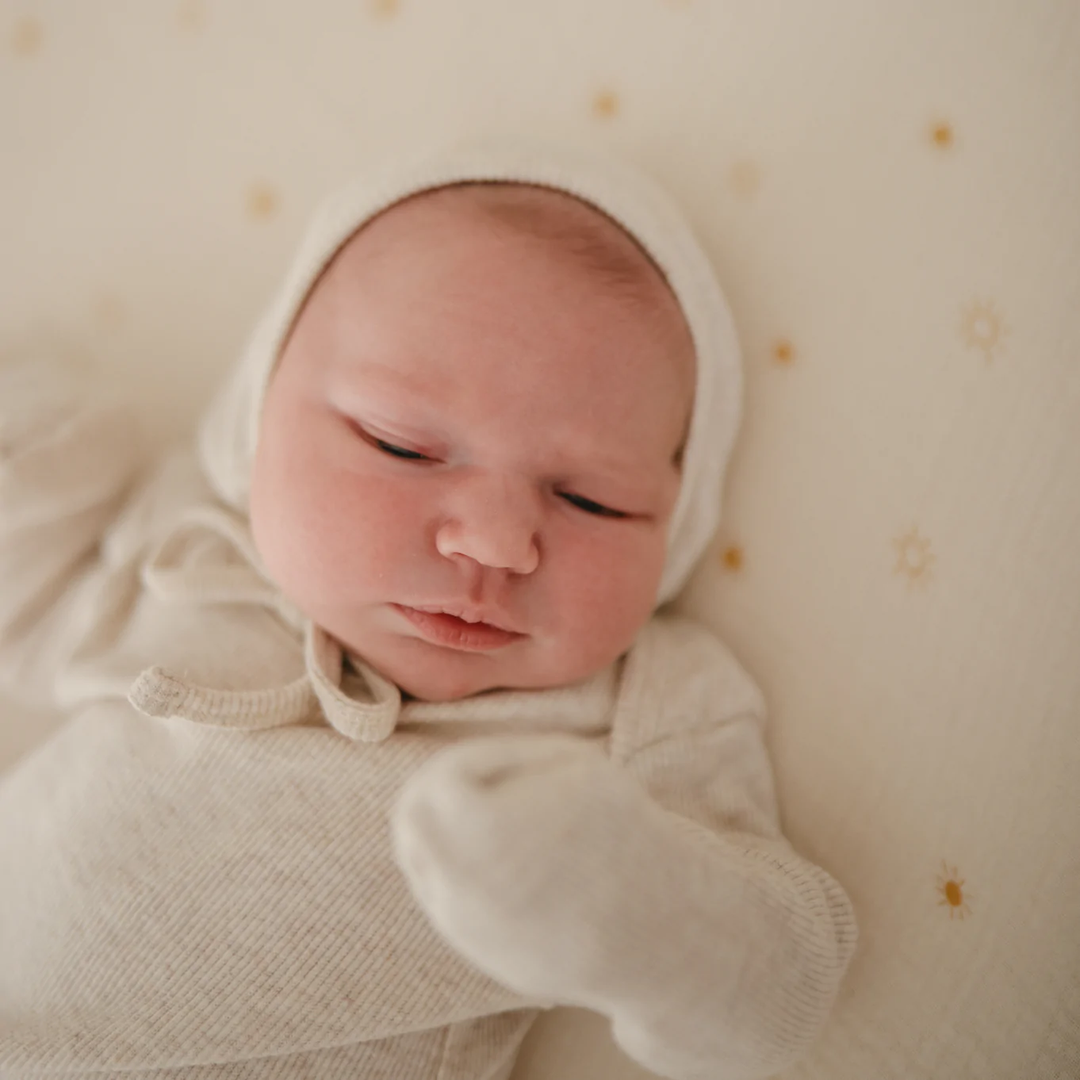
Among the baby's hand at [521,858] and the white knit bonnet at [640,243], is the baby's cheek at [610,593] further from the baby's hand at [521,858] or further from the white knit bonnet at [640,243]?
the baby's hand at [521,858]

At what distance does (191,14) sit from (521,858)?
1271mm

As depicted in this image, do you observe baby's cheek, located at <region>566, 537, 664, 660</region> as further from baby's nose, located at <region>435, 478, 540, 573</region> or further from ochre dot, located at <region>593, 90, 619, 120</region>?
ochre dot, located at <region>593, 90, 619, 120</region>

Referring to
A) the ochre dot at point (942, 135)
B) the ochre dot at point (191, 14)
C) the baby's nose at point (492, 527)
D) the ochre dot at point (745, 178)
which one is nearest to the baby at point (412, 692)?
the baby's nose at point (492, 527)

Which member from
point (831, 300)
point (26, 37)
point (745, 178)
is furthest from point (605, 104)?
point (26, 37)

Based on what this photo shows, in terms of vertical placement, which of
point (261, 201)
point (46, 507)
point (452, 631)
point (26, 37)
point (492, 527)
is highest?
point (26, 37)

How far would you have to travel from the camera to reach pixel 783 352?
102 cm

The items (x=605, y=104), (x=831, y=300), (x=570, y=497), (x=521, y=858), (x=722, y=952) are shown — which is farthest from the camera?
(x=605, y=104)

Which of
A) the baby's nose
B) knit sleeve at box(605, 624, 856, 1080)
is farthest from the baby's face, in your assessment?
knit sleeve at box(605, 624, 856, 1080)

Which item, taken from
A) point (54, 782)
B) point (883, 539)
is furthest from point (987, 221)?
point (54, 782)

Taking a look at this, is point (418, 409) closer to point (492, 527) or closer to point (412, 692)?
point (492, 527)

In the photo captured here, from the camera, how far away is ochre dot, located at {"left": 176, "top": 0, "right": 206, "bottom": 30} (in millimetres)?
1268

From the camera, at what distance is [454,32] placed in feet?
3.87

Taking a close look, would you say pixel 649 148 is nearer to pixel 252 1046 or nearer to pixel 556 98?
pixel 556 98

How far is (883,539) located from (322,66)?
0.96 metres
